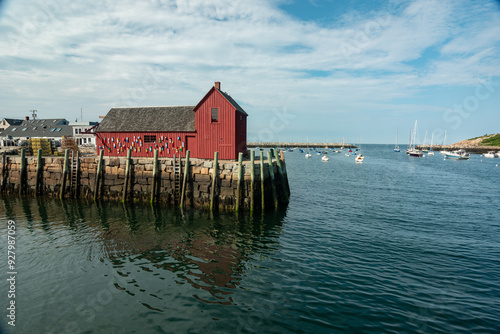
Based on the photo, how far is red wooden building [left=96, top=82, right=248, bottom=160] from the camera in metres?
23.8

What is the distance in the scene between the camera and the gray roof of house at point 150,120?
25438mm

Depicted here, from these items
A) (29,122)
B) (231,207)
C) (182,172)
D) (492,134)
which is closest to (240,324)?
(231,207)

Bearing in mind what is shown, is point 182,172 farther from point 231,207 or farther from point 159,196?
point 231,207

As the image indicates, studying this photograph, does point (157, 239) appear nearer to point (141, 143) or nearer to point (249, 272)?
point (249, 272)

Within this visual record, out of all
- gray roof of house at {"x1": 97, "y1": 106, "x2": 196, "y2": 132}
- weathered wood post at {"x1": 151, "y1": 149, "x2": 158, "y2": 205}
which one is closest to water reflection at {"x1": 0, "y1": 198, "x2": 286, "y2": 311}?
weathered wood post at {"x1": 151, "y1": 149, "x2": 158, "y2": 205}

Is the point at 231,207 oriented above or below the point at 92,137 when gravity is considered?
below

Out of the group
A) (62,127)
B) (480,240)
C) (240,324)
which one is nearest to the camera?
(240,324)

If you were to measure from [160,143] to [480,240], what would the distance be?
25.1m

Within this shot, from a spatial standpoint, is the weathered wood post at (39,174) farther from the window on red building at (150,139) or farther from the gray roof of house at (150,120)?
the window on red building at (150,139)

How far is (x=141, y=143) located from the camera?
25953 mm

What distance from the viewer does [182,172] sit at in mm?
19656

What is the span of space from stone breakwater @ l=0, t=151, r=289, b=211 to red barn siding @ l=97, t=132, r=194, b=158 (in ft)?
15.7

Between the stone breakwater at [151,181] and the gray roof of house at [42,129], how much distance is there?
1753 inches

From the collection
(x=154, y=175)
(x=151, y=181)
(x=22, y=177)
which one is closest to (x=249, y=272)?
(x=154, y=175)
